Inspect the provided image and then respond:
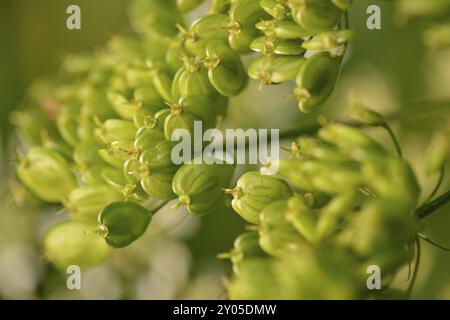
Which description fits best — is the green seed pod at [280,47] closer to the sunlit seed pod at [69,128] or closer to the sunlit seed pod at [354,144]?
the sunlit seed pod at [354,144]

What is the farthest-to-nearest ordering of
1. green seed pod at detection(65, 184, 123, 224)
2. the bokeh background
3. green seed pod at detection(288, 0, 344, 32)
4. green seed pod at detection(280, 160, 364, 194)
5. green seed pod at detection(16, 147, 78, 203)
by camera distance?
1. the bokeh background
2. green seed pod at detection(16, 147, 78, 203)
3. green seed pod at detection(65, 184, 123, 224)
4. green seed pod at detection(288, 0, 344, 32)
5. green seed pod at detection(280, 160, 364, 194)

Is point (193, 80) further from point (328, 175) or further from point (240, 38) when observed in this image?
point (328, 175)

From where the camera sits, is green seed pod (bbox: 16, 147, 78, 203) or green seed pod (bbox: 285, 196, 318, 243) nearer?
green seed pod (bbox: 285, 196, 318, 243)

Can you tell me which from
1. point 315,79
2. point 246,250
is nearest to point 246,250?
point 246,250

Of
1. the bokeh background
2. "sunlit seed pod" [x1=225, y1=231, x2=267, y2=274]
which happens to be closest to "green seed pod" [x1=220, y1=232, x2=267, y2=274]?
"sunlit seed pod" [x1=225, y1=231, x2=267, y2=274]

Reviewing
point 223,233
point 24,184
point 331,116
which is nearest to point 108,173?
point 24,184

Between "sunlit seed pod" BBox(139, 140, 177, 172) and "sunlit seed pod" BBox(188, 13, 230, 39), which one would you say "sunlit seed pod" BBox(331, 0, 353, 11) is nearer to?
"sunlit seed pod" BBox(188, 13, 230, 39)
